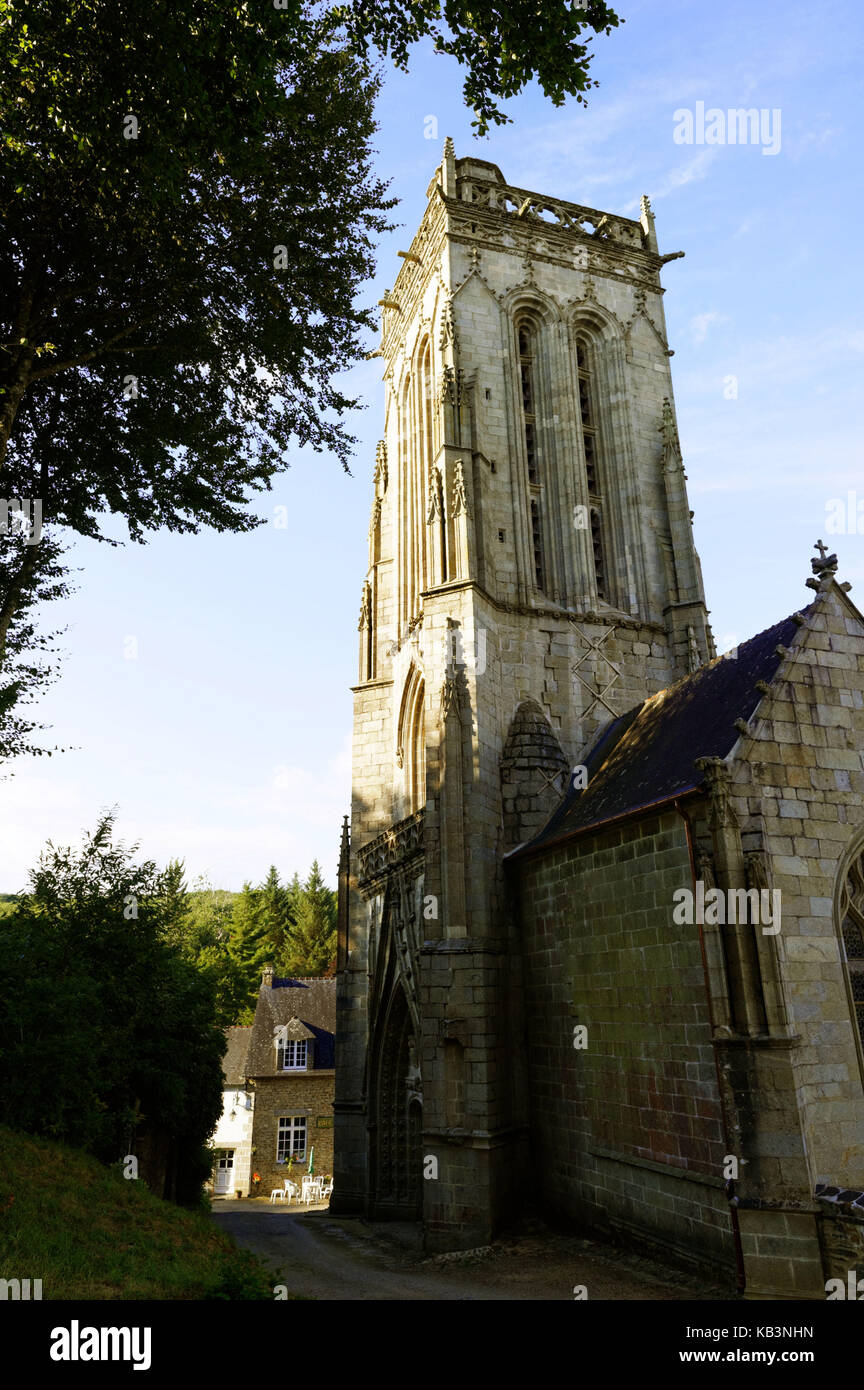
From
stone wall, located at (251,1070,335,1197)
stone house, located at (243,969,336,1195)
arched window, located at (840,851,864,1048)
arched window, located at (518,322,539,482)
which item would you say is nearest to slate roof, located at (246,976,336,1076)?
stone house, located at (243,969,336,1195)

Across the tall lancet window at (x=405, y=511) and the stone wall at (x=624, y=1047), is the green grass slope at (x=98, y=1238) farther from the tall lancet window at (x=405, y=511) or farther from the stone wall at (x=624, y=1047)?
the tall lancet window at (x=405, y=511)

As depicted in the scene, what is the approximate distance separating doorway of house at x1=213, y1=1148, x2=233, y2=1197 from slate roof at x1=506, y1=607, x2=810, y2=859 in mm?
25194

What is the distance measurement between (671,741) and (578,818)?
2196mm

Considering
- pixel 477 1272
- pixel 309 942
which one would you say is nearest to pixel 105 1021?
pixel 477 1272

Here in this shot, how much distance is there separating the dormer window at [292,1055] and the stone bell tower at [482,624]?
1294 cm

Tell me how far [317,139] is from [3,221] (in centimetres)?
435

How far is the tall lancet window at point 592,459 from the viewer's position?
2062 centimetres

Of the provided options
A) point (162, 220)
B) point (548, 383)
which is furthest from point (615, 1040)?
point (548, 383)

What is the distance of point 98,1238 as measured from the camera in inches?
346

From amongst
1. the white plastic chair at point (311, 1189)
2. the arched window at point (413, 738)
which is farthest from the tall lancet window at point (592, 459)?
the white plastic chair at point (311, 1189)

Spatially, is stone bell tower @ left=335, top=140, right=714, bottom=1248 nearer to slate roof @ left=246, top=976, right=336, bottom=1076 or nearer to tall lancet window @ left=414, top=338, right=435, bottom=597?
tall lancet window @ left=414, top=338, right=435, bottom=597

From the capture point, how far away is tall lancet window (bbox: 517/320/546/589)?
66.0 feet
